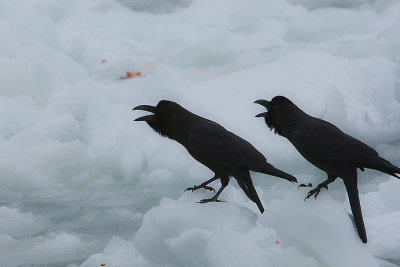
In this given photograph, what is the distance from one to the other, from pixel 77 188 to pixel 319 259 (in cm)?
239

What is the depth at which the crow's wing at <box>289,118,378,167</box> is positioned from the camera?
3.01 m

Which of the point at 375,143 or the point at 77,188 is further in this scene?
the point at 375,143

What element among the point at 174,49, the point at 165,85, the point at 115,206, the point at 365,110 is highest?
the point at 174,49

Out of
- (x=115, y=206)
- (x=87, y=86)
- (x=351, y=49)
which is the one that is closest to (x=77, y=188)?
(x=115, y=206)

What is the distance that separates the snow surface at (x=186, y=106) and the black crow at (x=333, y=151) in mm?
85

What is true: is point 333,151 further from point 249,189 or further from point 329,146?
point 249,189

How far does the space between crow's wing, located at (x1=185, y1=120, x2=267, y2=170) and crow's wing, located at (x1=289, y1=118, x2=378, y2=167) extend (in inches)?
8.1

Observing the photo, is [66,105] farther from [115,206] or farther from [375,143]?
[375,143]

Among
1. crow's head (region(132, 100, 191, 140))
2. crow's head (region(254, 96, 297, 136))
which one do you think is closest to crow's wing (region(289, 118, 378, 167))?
crow's head (region(254, 96, 297, 136))

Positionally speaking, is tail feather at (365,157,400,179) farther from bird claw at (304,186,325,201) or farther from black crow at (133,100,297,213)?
black crow at (133,100,297,213)

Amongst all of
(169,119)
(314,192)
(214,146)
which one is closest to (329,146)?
(314,192)

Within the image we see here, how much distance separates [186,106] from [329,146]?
2727 mm

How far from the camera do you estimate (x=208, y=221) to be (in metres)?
3.15

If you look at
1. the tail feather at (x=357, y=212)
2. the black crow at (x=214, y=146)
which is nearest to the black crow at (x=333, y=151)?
the tail feather at (x=357, y=212)
